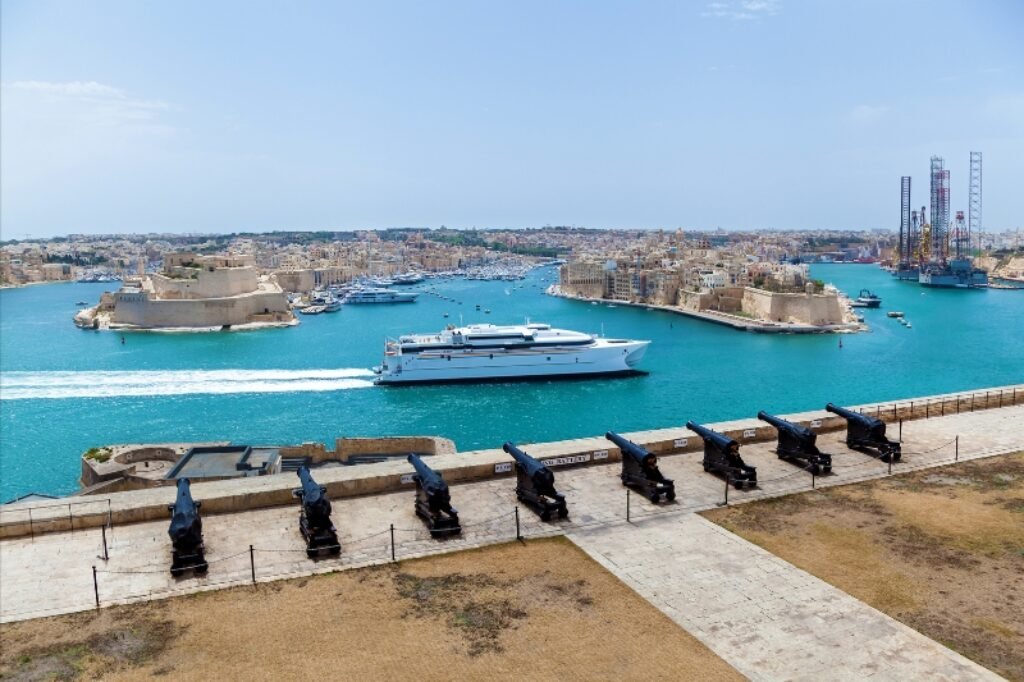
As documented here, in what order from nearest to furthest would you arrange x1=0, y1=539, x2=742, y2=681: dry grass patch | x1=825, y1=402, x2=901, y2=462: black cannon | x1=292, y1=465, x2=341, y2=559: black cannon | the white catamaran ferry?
x1=0, y1=539, x2=742, y2=681: dry grass patch, x1=292, y1=465, x2=341, y2=559: black cannon, x1=825, y1=402, x2=901, y2=462: black cannon, the white catamaran ferry

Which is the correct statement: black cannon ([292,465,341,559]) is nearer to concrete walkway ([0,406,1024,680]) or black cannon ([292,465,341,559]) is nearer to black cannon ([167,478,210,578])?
concrete walkway ([0,406,1024,680])

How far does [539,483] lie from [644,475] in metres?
1.32

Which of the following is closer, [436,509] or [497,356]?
[436,509]

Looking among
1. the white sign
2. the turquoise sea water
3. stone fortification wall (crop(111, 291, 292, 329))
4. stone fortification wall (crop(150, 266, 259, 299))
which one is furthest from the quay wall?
stone fortification wall (crop(150, 266, 259, 299))

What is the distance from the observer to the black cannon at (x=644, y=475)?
8367 mm

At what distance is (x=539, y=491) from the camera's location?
315 inches

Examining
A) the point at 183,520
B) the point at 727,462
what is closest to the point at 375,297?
the point at 727,462

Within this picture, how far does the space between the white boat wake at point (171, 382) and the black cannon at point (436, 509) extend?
946 inches

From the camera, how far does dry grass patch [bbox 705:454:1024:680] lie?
580cm

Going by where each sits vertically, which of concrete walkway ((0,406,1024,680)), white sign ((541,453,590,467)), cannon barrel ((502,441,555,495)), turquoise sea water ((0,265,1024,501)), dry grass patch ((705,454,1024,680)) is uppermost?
cannon barrel ((502,441,555,495))

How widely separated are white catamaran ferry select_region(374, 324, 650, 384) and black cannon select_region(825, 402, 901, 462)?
2271 cm

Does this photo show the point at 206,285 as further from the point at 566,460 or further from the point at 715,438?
the point at 715,438

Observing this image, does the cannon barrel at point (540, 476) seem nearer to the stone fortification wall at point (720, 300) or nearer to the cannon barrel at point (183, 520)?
the cannon barrel at point (183, 520)

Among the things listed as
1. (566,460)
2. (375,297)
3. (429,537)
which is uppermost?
(566,460)
